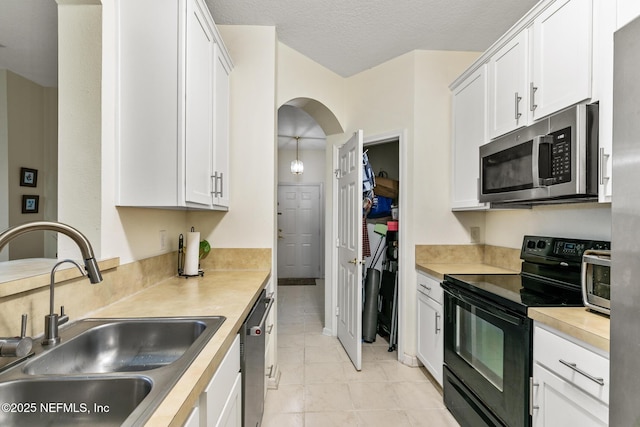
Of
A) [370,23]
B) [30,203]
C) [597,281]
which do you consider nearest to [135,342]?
[30,203]

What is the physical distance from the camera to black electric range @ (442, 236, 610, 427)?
143 cm

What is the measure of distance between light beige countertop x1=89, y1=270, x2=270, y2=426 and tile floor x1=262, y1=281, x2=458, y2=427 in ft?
2.87

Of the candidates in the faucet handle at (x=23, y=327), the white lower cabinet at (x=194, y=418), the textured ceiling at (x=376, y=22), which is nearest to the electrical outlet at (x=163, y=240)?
the faucet handle at (x=23, y=327)

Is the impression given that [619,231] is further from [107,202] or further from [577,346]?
[107,202]

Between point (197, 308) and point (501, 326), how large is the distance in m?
1.38

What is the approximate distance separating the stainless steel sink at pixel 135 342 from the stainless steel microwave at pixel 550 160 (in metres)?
1.55

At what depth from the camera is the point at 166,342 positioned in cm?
116

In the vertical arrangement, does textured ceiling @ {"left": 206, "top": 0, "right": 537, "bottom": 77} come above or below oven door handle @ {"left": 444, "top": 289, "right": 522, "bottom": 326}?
above

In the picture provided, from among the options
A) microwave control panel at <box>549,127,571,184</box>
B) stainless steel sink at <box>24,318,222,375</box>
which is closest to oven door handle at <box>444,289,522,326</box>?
microwave control panel at <box>549,127,571,184</box>

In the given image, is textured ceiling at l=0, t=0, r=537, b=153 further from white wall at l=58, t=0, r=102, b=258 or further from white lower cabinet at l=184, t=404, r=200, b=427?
white lower cabinet at l=184, t=404, r=200, b=427

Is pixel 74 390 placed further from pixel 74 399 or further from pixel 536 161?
pixel 536 161

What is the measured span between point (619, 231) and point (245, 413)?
56.3 inches

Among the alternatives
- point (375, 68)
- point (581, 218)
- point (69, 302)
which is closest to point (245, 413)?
point (69, 302)

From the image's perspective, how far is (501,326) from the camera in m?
1.54
